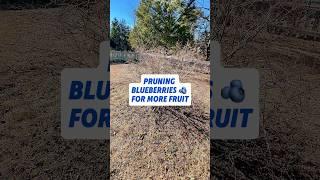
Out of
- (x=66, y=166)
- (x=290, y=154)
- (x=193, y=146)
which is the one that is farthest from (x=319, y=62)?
(x=66, y=166)

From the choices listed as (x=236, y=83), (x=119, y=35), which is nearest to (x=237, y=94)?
(x=236, y=83)

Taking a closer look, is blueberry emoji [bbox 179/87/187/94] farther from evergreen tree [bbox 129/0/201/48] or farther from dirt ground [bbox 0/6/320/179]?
evergreen tree [bbox 129/0/201/48]

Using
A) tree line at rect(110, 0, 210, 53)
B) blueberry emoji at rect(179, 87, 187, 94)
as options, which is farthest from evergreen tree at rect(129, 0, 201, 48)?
blueberry emoji at rect(179, 87, 187, 94)

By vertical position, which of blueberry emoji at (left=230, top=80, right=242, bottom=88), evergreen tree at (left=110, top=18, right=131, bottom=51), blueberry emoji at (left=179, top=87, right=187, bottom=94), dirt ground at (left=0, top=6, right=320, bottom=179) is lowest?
dirt ground at (left=0, top=6, right=320, bottom=179)

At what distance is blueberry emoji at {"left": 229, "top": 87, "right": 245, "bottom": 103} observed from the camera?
3129mm

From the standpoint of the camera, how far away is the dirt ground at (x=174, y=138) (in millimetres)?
3109

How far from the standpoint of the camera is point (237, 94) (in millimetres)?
3141

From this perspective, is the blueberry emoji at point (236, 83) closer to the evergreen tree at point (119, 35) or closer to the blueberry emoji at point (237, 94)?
the blueberry emoji at point (237, 94)

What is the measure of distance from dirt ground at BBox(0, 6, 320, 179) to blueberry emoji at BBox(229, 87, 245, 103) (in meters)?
0.25

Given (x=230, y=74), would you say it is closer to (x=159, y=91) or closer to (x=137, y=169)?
(x=159, y=91)

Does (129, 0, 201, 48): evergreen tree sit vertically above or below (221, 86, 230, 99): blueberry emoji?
above

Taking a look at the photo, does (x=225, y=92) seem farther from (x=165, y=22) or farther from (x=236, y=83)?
(x=165, y=22)

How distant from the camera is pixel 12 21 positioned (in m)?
6.09

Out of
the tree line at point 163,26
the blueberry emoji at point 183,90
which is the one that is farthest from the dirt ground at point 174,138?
the tree line at point 163,26
